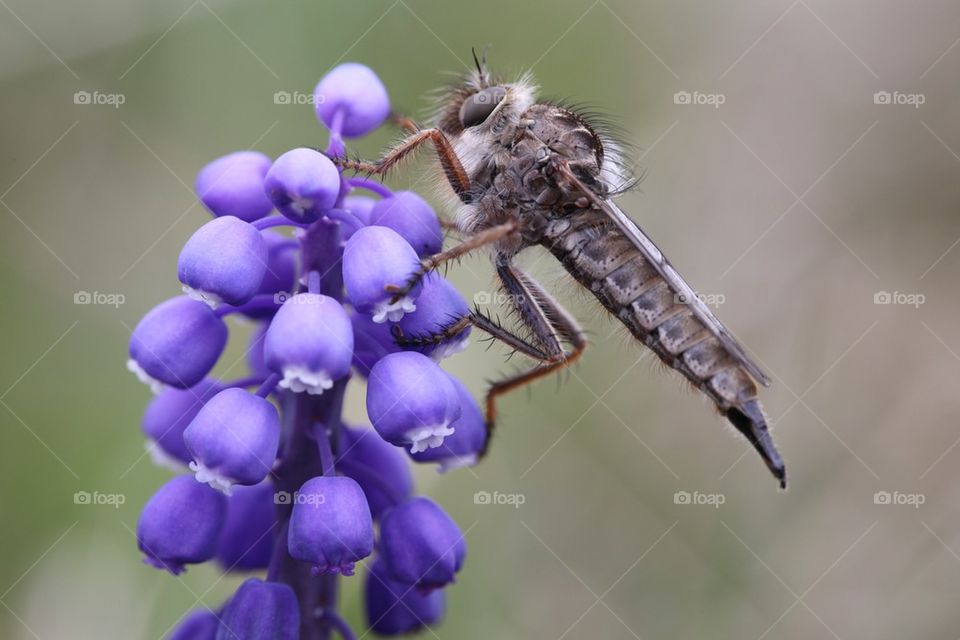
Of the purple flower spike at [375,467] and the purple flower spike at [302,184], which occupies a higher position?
the purple flower spike at [302,184]

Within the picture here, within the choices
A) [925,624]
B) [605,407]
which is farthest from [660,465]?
[925,624]

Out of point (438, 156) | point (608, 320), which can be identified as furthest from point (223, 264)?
point (608, 320)

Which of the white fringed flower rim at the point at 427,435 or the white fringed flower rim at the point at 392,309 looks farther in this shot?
the white fringed flower rim at the point at 392,309

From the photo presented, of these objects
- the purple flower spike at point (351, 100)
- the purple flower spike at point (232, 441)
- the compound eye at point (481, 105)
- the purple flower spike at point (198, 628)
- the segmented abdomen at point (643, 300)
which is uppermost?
the compound eye at point (481, 105)

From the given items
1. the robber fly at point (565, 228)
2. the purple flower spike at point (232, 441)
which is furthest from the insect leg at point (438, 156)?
the purple flower spike at point (232, 441)

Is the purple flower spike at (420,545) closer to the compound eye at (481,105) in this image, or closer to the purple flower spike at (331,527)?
the purple flower spike at (331,527)

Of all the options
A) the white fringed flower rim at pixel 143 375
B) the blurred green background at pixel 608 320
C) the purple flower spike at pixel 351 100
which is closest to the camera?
the white fringed flower rim at pixel 143 375
